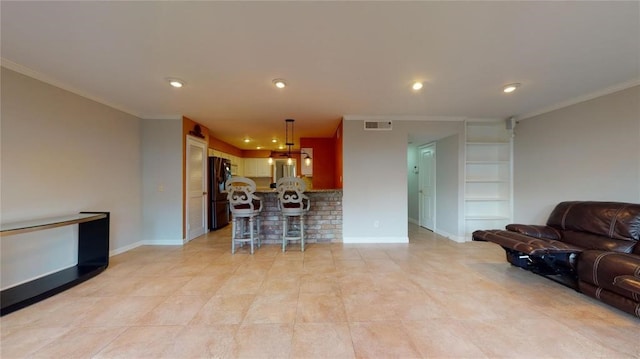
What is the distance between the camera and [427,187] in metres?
6.23

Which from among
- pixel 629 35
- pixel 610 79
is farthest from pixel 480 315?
pixel 610 79

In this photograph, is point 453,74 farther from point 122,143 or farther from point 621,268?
point 122,143

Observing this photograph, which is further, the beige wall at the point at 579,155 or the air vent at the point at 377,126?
the air vent at the point at 377,126

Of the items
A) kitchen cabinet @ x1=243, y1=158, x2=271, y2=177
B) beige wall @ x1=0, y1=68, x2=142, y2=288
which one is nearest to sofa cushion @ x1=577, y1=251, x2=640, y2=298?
beige wall @ x1=0, y1=68, x2=142, y2=288

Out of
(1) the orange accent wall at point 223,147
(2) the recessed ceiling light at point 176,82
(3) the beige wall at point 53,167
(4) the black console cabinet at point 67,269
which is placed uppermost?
(2) the recessed ceiling light at point 176,82

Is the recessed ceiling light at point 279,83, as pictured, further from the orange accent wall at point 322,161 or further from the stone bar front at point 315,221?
the orange accent wall at point 322,161

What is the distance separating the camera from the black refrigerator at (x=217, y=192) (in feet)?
19.5

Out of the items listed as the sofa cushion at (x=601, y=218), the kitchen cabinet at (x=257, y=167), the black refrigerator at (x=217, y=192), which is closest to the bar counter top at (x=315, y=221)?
the black refrigerator at (x=217, y=192)

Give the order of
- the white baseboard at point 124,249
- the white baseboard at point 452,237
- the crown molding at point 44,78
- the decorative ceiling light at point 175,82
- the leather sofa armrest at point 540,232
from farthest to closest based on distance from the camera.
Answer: the white baseboard at point 452,237
the white baseboard at point 124,249
the leather sofa armrest at point 540,232
the decorative ceiling light at point 175,82
the crown molding at point 44,78

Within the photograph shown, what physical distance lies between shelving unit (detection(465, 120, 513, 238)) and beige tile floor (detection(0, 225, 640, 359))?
1.69 metres

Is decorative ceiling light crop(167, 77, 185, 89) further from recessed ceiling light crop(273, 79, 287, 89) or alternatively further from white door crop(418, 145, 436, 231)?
white door crop(418, 145, 436, 231)

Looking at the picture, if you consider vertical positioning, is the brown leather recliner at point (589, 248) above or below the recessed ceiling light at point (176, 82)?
below

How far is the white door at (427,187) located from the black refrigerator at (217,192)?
506 centimetres

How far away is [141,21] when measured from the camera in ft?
6.24
